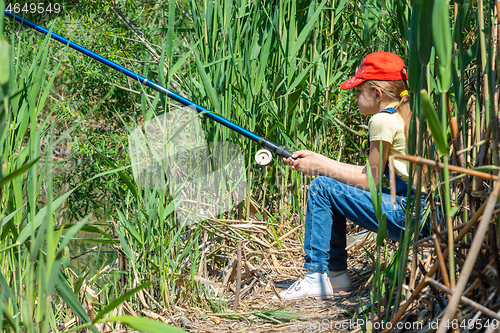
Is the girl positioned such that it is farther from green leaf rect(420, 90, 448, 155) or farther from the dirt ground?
green leaf rect(420, 90, 448, 155)

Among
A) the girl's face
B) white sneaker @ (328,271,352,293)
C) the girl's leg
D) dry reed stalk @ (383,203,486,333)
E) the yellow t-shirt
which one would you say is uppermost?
the girl's face

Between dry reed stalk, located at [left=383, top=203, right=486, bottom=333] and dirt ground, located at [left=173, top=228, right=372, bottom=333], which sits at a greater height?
dry reed stalk, located at [left=383, top=203, right=486, bottom=333]

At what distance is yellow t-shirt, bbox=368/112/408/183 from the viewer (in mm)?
1614

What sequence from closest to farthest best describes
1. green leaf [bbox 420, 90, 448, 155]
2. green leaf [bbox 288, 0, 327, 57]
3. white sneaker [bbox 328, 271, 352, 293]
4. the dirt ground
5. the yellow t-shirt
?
1. green leaf [bbox 420, 90, 448, 155]
2. the dirt ground
3. the yellow t-shirt
4. white sneaker [bbox 328, 271, 352, 293]
5. green leaf [bbox 288, 0, 327, 57]

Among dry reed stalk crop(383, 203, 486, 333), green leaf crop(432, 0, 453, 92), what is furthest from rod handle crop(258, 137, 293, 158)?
green leaf crop(432, 0, 453, 92)

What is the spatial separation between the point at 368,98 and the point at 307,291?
757mm

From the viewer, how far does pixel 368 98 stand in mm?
1760

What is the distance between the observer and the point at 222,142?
200 cm

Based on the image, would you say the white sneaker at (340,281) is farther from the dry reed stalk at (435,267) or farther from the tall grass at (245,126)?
the dry reed stalk at (435,267)

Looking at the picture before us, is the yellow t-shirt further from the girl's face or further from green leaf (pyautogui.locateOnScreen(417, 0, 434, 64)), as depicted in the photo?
green leaf (pyautogui.locateOnScreen(417, 0, 434, 64))

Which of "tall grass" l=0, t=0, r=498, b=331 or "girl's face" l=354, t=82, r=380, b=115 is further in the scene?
"girl's face" l=354, t=82, r=380, b=115

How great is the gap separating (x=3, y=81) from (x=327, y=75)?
1.83 metres

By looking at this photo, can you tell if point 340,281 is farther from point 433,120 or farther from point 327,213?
point 433,120

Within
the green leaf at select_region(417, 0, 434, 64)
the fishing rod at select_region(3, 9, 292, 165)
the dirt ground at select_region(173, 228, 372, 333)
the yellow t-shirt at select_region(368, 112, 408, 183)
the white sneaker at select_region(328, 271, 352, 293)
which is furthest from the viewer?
the white sneaker at select_region(328, 271, 352, 293)
